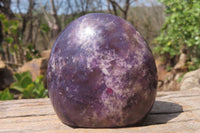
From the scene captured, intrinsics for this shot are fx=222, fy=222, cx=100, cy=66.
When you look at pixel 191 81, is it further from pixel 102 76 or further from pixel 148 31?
pixel 148 31

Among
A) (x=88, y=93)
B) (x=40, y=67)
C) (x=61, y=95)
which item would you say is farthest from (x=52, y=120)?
(x=40, y=67)

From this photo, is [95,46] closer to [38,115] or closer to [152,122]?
[152,122]

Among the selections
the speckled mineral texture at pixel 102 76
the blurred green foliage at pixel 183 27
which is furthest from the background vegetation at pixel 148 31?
the speckled mineral texture at pixel 102 76

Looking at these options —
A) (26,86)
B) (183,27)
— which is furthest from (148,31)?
(26,86)

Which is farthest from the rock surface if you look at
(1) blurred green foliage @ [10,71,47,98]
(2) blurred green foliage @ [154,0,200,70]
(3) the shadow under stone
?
(1) blurred green foliage @ [10,71,47,98]

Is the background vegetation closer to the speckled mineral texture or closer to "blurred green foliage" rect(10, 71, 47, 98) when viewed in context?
"blurred green foliage" rect(10, 71, 47, 98)
